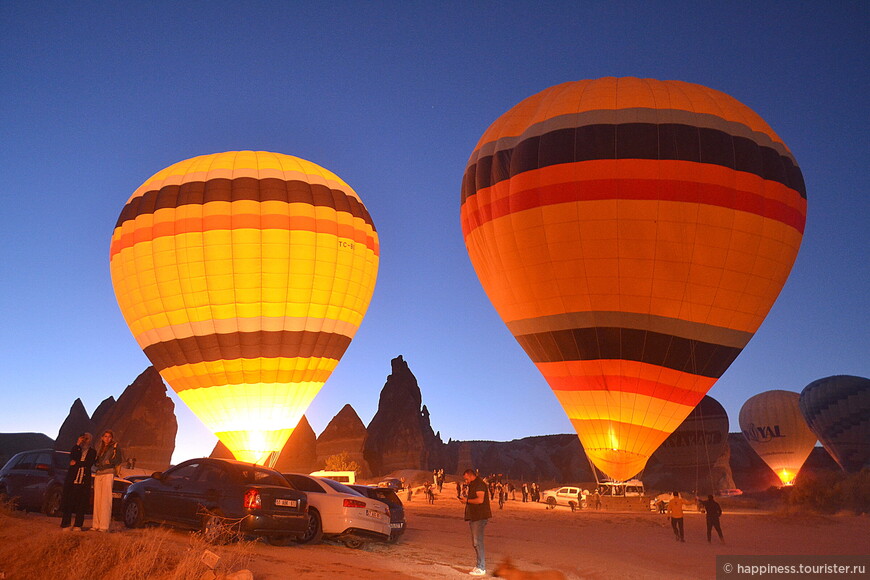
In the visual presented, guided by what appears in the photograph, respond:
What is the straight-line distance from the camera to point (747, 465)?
9125 centimetres

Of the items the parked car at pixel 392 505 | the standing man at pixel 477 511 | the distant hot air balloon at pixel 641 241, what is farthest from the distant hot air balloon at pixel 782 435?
the standing man at pixel 477 511

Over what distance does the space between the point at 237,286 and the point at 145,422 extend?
52.1 metres

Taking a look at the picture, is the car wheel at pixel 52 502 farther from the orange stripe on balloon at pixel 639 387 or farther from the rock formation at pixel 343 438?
the rock formation at pixel 343 438

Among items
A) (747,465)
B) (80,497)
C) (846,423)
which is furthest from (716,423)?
(80,497)

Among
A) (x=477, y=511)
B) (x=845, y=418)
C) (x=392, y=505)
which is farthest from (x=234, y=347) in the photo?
(x=845, y=418)

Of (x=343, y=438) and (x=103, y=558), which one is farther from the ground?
(x=343, y=438)

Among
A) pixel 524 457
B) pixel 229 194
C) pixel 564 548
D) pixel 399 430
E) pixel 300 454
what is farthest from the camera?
pixel 524 457

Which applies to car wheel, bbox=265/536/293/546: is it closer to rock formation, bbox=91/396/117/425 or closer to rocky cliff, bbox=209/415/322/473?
rocky cliff, bbox=209/415/322/473

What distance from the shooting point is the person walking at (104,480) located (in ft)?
32.6

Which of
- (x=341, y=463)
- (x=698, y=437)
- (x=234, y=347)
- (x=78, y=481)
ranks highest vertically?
(x=234, y=347)

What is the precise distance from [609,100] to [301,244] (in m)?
11.6

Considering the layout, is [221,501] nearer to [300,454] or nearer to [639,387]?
[639,387]

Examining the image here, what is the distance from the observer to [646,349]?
20578 mm

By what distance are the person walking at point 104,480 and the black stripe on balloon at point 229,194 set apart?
14.9m
